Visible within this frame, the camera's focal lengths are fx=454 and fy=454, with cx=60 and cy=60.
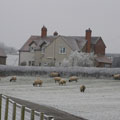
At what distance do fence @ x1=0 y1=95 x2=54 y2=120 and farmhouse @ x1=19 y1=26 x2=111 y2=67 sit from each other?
8135cm

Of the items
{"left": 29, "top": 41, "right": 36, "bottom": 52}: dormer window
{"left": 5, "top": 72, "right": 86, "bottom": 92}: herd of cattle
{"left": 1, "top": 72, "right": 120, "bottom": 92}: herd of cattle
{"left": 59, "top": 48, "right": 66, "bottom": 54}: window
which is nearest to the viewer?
{"left": 5, "top": 72, "right": 86, "bottom": 92}: herd of cattle

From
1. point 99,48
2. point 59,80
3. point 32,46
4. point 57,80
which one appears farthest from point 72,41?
point 59,80

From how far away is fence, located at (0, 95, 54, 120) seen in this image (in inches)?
498

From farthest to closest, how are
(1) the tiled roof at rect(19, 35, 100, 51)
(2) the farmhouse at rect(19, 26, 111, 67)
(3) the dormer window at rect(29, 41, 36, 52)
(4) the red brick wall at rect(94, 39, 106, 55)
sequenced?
(4) the red brick wall at rect(94, 39, 106, 55), (3) the dormer window at rect(29, 41, 36, 52), (1) the tiled roof at rect(19, 35, 100, 51), (2) the farmhouse at rect(19, 26, 111, 67)

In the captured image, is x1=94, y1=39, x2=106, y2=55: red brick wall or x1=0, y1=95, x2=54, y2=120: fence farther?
x1=94, y1=39, x2=106, y2=55: red brick wall

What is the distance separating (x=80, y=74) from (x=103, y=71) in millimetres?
4127

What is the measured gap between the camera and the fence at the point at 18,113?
12.7m

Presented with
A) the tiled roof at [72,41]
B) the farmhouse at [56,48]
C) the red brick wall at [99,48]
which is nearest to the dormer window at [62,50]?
the farmhouse at [56,48]

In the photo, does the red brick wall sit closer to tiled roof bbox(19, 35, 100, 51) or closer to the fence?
tiled roof bbox(19, 35, 100, 51)

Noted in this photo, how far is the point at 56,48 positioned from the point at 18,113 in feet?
278

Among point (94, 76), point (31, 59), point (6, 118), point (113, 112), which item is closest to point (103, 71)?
point (94, 76)

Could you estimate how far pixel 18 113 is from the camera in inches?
631

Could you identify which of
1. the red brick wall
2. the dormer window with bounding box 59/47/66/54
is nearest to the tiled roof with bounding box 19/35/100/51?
the red brick wall

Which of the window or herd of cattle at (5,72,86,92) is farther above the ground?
the window
